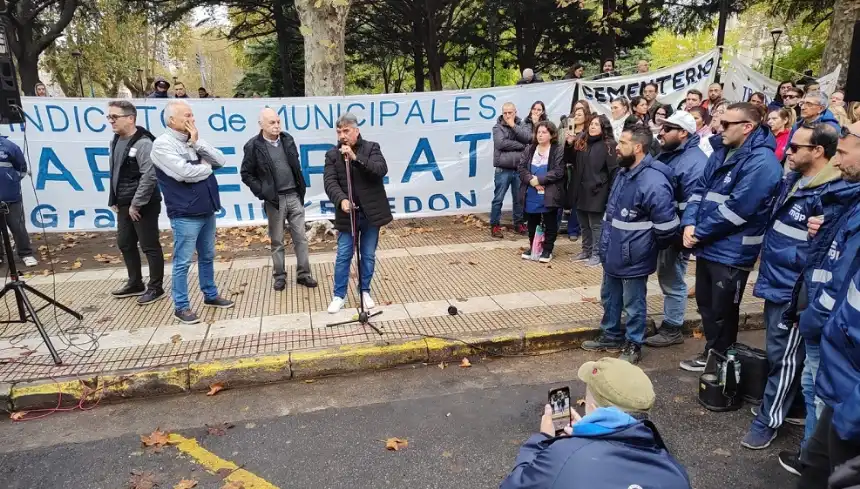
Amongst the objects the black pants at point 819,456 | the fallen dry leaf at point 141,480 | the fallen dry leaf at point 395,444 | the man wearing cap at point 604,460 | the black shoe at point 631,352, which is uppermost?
the man wearing cap at point 604,460

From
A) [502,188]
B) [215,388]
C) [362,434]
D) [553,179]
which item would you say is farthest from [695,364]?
[502,188]

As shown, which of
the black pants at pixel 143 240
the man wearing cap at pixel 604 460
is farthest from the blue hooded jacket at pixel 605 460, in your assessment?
the black pants at pixel 143 240

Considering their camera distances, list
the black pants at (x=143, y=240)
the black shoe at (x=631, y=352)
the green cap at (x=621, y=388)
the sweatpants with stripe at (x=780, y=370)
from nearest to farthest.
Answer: the green cap at (x=621, y=388), the sweatpants with stripe at (x=780, y=370), the black shoe at (x=631, y=352), the black pants at (x=143, y=240)

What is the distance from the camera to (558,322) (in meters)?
5.04

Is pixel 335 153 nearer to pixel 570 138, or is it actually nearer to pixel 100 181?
pixel 570 138

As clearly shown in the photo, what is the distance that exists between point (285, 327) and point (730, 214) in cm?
384

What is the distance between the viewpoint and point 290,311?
18.0ft

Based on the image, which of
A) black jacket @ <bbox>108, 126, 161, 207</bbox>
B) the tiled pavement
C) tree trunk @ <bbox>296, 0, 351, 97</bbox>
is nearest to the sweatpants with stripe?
the tiled pavement

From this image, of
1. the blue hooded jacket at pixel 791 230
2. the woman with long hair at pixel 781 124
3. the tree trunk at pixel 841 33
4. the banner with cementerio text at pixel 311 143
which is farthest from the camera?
the tree trunk at pixel 841 33

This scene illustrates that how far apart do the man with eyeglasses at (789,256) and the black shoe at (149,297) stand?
553 centimetres

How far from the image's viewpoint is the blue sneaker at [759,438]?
332cm

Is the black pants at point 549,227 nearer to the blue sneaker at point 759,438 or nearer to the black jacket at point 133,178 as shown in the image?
the blue sneaker at point 759,438

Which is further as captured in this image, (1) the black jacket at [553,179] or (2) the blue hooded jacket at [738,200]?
(1) the black jacket at [553,179]

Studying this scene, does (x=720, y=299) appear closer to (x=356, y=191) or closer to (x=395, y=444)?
(x=395, y=444)
